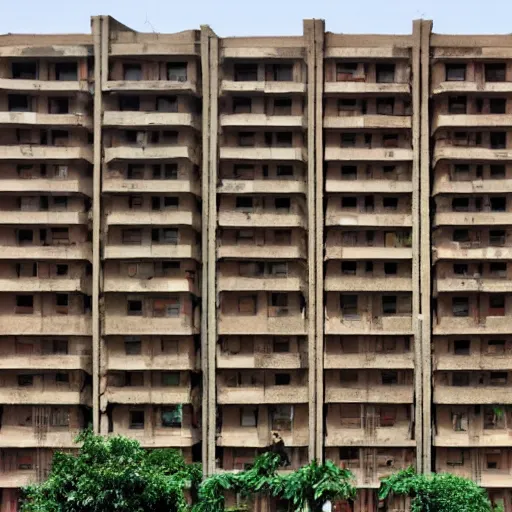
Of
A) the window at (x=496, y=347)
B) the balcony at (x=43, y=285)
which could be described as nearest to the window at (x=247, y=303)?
the balcony at (x=43, y=285)

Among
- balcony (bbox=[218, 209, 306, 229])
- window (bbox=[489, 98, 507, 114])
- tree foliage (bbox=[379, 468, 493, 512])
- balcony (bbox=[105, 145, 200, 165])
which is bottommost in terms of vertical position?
tree foliage (bbox=[379, 468, 493, 512])

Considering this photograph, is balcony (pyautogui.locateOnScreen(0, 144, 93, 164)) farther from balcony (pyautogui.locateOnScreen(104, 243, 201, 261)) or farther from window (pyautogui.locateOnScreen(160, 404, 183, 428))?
window (pyautogui.locateOnScreen(160, 404, 183, 428))

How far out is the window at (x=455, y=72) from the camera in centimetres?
3437

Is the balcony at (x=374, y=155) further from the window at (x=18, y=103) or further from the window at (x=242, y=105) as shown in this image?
the window at (x=18, y=103)

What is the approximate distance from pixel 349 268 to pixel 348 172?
5092mm

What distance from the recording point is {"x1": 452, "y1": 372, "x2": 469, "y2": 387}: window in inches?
1324

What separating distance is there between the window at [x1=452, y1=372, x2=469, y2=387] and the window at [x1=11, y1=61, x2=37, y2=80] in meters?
27.0

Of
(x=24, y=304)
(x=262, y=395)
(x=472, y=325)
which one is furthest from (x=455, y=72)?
(x=24, y=304)

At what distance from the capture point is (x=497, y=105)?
34.4 metres

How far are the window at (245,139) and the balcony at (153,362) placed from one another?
440 inches

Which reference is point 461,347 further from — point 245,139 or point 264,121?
point 245,139

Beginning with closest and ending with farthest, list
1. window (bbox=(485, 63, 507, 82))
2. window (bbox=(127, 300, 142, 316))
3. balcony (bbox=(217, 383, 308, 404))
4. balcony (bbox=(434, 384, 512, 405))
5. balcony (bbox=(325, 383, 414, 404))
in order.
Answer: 1. balcony (bbox=(434, 384, 512, 405))
2. balcony (bbox=(217, 383, 308, 404))
3. balcony (bbox=(325, 383, 414, 404))
4. window (bbox=(127, 300, 142, 316))
5. window (bbox=(485, 63, 507, 82))

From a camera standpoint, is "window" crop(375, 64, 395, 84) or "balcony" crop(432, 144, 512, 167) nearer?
"balcony" crop(432, 144, 512, 167)

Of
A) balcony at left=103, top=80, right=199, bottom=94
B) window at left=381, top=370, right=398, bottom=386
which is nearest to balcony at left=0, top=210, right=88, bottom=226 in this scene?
balcony at left=103, top=80, right=199, bottom=94
